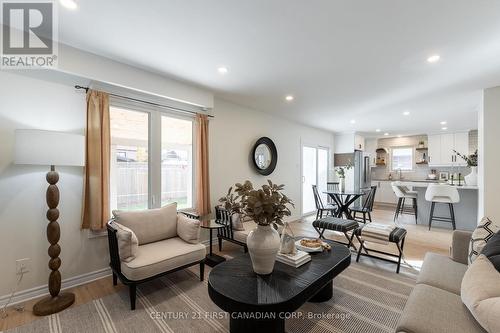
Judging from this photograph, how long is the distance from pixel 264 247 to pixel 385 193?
7.77 meters

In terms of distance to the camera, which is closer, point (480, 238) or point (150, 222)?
point (480, 238)

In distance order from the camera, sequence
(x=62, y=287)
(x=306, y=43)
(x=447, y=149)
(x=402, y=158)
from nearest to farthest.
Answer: (x=306, y=43) → (x=62, y=287) → (x=447, y=149) → (x=402, y=158)

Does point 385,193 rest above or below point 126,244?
below

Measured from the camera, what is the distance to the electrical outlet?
7.02ft

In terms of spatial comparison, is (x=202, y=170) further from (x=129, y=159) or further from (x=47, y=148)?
(x=47, y=148)

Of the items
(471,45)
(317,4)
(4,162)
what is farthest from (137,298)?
(471,45)

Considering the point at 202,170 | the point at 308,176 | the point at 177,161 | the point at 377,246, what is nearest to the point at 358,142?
the point at 308,176

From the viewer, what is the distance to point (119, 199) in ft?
9.34

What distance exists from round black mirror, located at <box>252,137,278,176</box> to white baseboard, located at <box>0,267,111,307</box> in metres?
3.01

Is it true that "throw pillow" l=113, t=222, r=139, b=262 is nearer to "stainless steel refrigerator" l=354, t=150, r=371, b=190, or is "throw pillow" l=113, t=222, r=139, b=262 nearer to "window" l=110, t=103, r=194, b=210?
"window" l=110, t=103, r=194, b=210

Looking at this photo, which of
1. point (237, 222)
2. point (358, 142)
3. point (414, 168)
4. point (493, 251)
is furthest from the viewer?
point (414, 168)

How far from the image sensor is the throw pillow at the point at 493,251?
141cm

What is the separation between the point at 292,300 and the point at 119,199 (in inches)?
97.3

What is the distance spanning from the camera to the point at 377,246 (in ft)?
12.1
